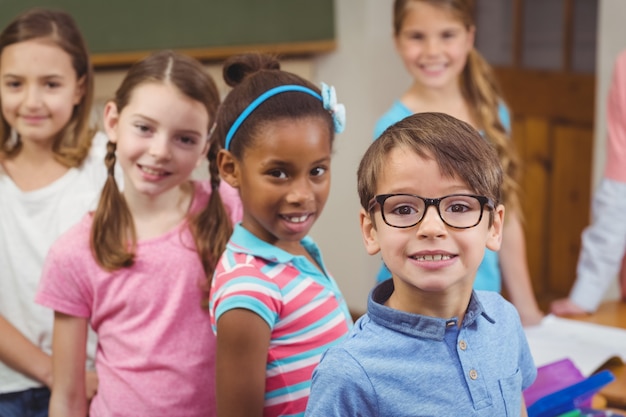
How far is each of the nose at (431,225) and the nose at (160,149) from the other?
649mm

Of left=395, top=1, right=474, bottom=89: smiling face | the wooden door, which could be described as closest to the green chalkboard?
the wooden door

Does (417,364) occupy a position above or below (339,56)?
below

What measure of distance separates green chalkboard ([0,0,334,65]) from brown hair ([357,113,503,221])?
7.13 ft

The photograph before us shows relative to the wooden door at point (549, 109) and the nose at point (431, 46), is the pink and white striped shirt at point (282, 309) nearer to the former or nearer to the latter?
the nose at point (431, 46)

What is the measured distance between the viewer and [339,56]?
12.7 ft

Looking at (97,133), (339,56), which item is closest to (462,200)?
(97,133)

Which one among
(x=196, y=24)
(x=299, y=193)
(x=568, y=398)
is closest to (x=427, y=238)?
(x=299, y=193)

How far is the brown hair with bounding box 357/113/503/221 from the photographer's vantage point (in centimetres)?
104

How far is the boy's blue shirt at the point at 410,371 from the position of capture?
3.40ft

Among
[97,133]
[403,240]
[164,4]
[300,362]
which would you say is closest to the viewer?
[403,240]

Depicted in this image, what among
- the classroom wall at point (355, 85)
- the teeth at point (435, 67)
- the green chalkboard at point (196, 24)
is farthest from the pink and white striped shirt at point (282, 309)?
the classroom wall at point (355, 85)

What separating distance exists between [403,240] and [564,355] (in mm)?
907

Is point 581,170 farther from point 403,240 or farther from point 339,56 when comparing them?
point 403,240

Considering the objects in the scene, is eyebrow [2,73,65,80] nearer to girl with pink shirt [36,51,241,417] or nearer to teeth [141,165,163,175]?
girl with pink shirt [36,51,241,417]
